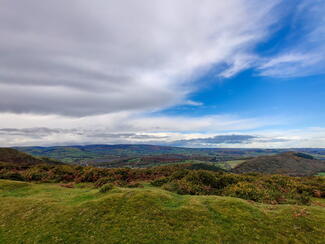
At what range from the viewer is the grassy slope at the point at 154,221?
1111 cm

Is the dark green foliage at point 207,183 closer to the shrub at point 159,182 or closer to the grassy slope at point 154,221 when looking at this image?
the shrub at point 159,182

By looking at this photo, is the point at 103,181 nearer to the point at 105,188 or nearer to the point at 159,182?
the point at 105,188

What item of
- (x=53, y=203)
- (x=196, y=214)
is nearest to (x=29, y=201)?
(x=53, y=203)

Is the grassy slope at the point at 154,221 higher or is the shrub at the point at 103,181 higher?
the grassy slope at the point at 154,221

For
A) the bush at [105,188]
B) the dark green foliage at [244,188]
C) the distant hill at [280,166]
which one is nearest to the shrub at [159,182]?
the dark green foliage at [244,188]

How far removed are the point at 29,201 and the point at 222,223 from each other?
18.7 metres

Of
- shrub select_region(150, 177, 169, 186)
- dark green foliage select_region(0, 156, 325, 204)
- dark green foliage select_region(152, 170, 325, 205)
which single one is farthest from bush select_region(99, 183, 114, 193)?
shrub select_region(150, 177, 169, 186)

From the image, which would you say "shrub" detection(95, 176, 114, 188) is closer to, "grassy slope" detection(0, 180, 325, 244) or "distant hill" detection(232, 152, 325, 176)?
"grassy slope" detection(0, 180, 325, 244)

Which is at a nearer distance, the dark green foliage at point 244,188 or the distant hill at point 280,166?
the dark green foliage at point 244,188

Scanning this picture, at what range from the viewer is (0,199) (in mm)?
18047

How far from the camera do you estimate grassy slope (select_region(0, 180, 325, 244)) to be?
11.1 metres

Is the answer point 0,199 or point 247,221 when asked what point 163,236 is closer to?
point 247,221

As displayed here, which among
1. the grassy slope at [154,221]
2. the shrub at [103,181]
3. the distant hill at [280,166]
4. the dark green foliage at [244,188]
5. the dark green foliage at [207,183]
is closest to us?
the grassy slope at [154,221]

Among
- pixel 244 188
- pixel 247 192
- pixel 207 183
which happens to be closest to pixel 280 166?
pixel 207 183
